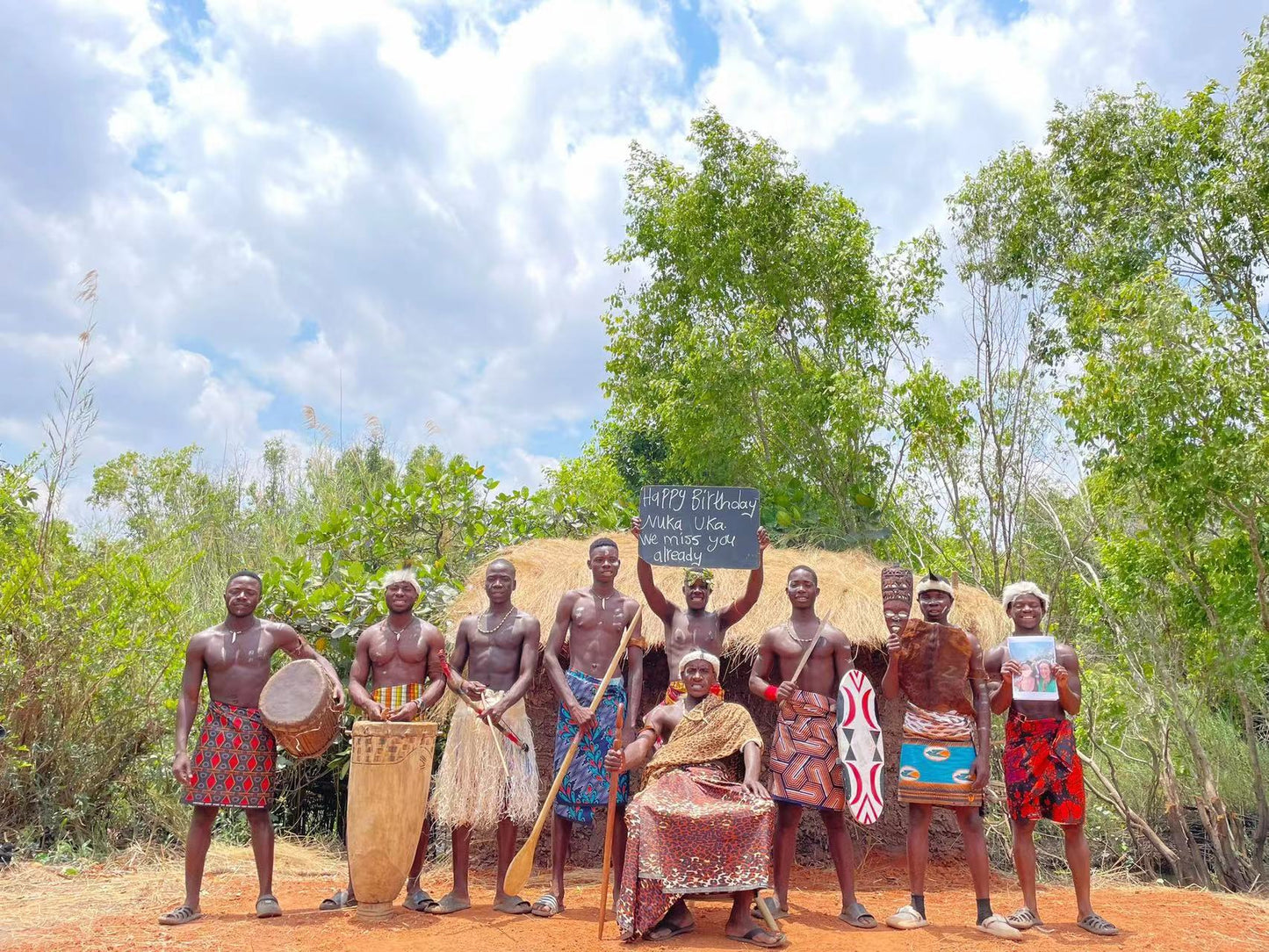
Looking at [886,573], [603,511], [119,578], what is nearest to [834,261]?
[603,511]

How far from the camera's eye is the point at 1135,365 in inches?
273

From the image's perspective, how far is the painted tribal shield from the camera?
16.7 feet

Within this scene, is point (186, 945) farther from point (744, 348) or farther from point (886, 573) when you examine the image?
point (744, 348)

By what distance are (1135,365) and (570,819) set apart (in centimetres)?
499

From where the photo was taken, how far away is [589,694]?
5.36 meters

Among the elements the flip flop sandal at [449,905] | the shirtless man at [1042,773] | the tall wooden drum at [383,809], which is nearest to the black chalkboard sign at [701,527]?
the shirtless man at [1042,773]

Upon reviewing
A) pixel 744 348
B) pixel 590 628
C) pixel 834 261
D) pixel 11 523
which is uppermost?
pixel 834 261

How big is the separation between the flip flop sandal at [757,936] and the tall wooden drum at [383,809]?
1694 mm

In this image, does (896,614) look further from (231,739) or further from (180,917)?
(180,917)

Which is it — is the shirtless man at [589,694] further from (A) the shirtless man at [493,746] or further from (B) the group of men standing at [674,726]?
(A) the shirtless man at [493,746]

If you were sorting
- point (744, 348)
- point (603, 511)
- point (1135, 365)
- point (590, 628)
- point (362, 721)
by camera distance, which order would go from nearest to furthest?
1. point (362, 721)
2. point (590, 628)
3. point (1135, 365)
4. point (603, 511)
5. point (744, 348)

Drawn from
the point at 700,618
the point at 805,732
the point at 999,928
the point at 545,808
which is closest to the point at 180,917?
the point at 545,808

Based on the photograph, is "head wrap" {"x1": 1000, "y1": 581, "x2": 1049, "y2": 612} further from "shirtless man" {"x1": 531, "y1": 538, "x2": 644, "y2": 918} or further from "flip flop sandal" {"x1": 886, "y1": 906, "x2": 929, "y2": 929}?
"shirtless man" {"x1": 531, "y1": 538, "x2": 644, "y2": 918}

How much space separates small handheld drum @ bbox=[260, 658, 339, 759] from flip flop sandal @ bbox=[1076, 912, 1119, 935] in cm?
404
